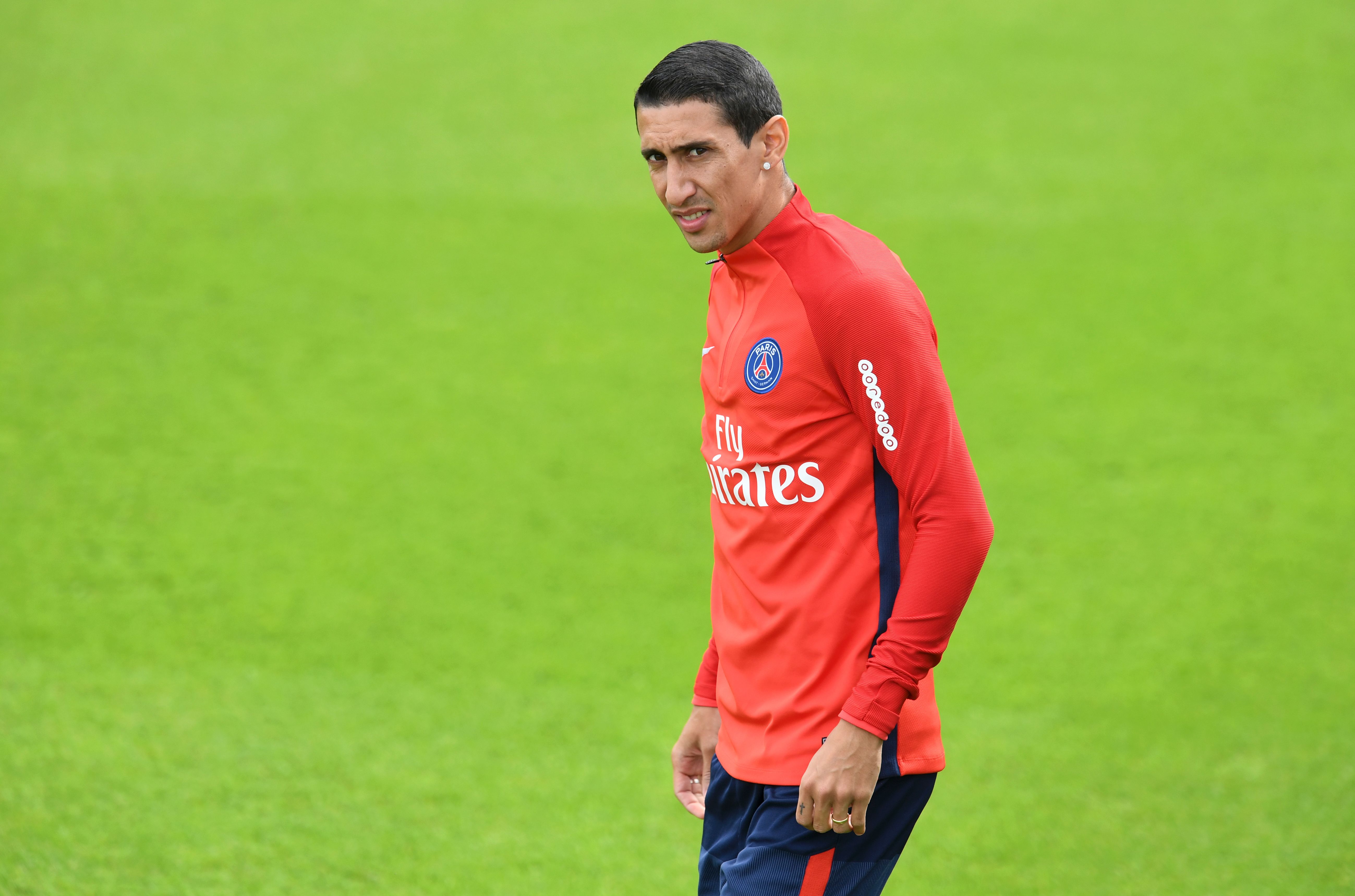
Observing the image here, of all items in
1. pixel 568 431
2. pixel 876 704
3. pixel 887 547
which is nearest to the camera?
pixel 876 704

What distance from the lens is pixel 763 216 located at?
1.83 metres

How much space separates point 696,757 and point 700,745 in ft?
0.18

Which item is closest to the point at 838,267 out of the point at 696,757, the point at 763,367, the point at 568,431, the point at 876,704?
the point at 763,367

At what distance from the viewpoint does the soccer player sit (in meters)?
1.62

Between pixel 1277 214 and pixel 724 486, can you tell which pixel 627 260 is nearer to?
pixel 1277 214

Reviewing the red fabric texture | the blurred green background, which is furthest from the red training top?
the blurred green background

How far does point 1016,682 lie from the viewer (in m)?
4.09

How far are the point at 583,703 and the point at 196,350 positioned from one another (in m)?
2.90

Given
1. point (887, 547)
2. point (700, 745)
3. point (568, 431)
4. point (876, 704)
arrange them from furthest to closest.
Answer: point (568, 431)
point (700, 745)
point (887, 547)
point (876, 704)

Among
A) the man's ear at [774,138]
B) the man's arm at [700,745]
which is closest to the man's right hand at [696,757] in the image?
the man's arm at [700,745]

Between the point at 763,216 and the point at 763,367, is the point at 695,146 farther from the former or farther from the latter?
the point at 763,367

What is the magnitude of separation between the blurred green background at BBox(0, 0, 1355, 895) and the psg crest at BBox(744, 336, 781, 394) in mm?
1897

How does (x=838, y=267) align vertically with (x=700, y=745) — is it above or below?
above

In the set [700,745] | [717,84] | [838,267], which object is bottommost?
[700,745]
